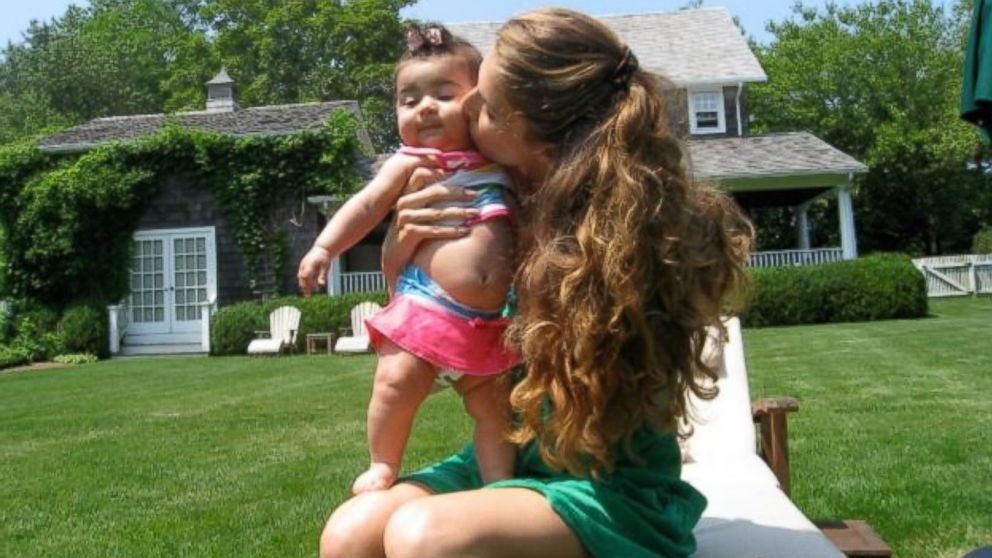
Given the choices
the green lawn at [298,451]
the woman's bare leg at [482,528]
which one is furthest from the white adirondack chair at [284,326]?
the woman's bare leg at [482,528]

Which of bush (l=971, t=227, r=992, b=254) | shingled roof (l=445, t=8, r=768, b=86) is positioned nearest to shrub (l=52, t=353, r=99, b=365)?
shingled roof (l=445, t=8, r=768, b=86)

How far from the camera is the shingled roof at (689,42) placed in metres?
25.6

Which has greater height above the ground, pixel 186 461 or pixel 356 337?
pixel 356 337

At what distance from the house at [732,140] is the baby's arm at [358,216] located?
1597cm

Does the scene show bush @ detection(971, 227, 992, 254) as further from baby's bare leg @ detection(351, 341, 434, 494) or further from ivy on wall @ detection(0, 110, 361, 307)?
baby's bare leg @ detection(351, 341, 434, 494)

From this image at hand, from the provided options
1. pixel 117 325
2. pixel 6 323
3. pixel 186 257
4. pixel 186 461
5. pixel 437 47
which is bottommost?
pixel 186 461

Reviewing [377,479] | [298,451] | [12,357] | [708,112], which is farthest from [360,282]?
[377,479]

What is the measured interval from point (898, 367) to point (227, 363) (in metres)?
10.5

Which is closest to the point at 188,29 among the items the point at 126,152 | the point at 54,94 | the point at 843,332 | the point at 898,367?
the point at 54,94

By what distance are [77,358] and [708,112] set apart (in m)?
15.7

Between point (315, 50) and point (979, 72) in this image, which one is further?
point (315, 50)

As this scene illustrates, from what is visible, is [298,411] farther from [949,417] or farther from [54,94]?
[54,94]

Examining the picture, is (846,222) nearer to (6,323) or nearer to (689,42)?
(689,42)

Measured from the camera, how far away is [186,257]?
2183cm
